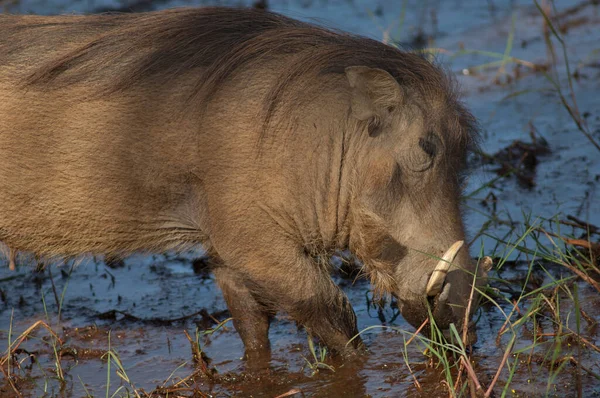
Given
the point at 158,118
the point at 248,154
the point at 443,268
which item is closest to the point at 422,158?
the point at 443,268

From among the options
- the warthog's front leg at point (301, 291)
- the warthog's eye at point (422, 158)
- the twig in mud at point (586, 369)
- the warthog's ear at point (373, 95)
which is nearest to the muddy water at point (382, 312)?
the twig in mud at point (586, 369)

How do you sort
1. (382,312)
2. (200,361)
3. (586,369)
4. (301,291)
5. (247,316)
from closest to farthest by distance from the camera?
(586,369), (301,291), (200,361), (247,316), (382,312)

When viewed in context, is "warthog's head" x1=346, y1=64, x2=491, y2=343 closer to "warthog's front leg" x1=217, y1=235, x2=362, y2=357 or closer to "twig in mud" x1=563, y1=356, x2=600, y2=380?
"warthog's front leg" x1=217, y1=235, x2=362, y2=357

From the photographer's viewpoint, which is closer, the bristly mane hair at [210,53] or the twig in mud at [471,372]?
the twig in mud at [471,372]

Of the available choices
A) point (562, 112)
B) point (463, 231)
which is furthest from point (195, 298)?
point (562, 112)

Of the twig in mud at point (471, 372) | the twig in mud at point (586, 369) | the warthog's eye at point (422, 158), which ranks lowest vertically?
the twig in mud at point (586, 369)

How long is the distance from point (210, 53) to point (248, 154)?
0.42 m

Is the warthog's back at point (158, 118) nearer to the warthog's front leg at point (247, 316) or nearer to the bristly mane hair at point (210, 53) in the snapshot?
the bristly mane hair at point (210, 53)

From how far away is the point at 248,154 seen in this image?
322 cm

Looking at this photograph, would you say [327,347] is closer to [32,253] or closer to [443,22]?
[32,253]

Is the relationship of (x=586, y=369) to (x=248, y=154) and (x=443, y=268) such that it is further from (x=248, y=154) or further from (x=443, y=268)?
(x=248, y=154)

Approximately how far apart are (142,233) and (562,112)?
3.26 m

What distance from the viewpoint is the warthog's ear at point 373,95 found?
122 inches

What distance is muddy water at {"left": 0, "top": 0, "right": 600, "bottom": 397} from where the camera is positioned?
333 centimetres
